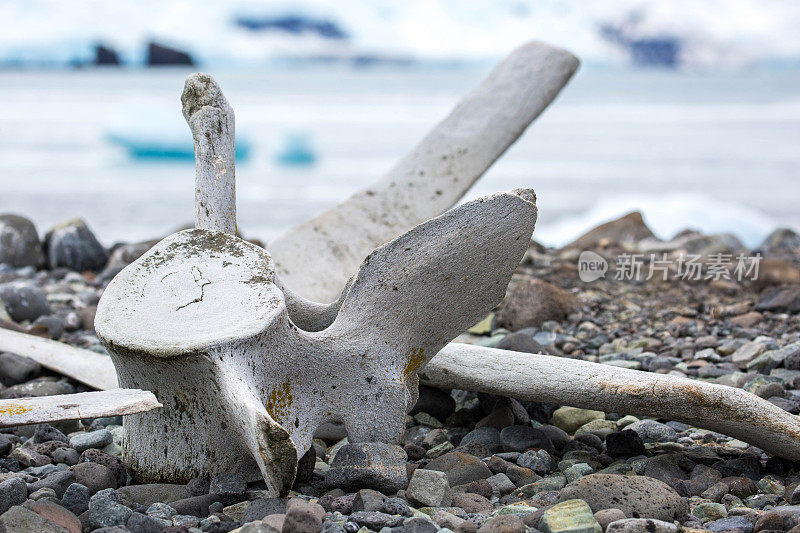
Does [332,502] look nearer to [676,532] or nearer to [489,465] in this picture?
[489,465]

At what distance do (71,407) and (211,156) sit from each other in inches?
48.1

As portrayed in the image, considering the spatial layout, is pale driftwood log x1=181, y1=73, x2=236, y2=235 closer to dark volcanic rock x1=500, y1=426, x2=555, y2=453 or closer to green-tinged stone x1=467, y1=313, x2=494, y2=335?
dark volcanic rock x1=500, y1=426, x2=555, y2=453

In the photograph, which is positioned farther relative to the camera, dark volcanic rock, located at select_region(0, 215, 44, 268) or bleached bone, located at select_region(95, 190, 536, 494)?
dark volcanic rock, located at select_region(0, 215, 44, 268)

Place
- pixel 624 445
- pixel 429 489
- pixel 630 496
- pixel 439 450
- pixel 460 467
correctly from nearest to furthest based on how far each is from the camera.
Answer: pixel 630 496
pixel 429 489
pixel 460 467
pixel 624 445
pixel 439 450

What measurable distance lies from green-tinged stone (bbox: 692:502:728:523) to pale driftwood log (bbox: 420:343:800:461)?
1.26 ft

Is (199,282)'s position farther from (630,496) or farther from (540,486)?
(630,496)

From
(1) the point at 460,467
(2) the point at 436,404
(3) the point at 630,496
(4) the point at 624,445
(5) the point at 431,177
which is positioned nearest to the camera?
(3) the point at 630,496

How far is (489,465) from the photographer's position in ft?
9.46

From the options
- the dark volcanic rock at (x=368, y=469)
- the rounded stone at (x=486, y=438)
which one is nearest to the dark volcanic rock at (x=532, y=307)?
the rounded stone at (x=486, y=438)

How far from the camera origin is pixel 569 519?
228cm

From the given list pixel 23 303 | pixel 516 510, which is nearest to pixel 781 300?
pixel 516 510

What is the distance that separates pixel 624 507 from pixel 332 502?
0.85 meters

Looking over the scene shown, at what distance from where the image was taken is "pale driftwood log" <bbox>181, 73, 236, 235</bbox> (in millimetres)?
3174

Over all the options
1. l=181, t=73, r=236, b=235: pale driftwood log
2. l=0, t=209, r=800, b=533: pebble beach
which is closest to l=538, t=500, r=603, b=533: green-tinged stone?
l=0, t=209, r=800, b=533: pebble beach
